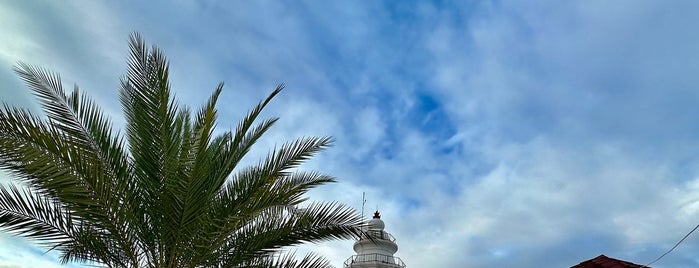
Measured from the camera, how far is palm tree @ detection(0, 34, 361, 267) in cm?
815

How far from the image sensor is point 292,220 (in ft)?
32.9

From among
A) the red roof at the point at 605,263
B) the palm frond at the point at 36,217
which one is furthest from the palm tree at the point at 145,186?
the red roof at the point at 605,263

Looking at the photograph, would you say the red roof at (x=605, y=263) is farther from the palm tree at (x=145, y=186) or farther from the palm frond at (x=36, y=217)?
the palm frond at (x=36, y=217)

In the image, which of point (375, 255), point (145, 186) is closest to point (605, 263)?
point (145, 186)

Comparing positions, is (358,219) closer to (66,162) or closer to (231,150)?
(231,150)

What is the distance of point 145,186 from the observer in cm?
895

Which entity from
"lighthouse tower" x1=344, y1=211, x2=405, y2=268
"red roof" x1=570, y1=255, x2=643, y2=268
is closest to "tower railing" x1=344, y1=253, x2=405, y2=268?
"lighthouse tower" x1=344, y1=211, x2=405, y2=268

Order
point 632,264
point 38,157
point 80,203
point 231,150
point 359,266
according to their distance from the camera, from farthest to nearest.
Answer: point 359,266
point 632,264
point 231,150
point 80,203
point 38,157

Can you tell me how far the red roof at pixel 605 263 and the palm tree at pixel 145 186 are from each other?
7.54 metres

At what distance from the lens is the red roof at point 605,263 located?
13695mm

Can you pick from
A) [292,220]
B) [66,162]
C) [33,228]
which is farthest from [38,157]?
[292,220]

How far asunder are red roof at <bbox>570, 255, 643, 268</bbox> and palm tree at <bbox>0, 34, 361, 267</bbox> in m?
7.54

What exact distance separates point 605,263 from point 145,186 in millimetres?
11200

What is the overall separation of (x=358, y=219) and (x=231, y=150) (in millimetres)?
2559
